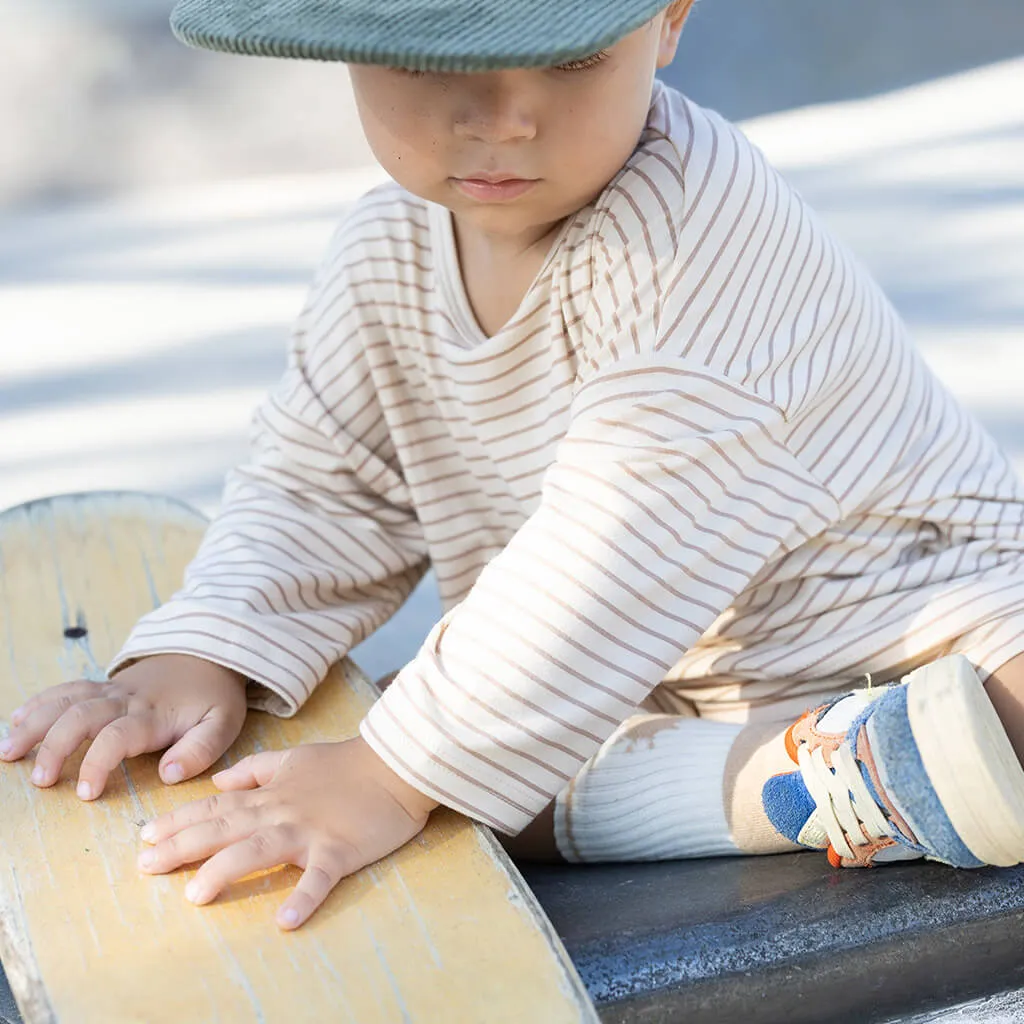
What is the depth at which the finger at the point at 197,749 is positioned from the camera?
2.65ft

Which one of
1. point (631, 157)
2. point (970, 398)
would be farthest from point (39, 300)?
point (631, 157)

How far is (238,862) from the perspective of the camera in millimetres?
714

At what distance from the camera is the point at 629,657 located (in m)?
0.77

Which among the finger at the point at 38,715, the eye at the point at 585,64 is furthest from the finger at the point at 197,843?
the eye at the point at 585,64

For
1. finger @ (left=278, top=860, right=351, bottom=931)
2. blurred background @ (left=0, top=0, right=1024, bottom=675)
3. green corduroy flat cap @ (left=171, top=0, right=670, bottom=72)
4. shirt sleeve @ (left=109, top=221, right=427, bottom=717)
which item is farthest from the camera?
blurred background @ (left=0, top=0, right=1024, bottom=675)

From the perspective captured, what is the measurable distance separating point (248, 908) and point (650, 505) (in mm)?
270

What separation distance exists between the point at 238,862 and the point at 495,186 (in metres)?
0.34

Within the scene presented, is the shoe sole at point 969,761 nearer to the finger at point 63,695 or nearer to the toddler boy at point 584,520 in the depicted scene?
the toddler boy at point 584,520

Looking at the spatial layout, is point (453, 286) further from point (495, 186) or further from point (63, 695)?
point (63, 695)

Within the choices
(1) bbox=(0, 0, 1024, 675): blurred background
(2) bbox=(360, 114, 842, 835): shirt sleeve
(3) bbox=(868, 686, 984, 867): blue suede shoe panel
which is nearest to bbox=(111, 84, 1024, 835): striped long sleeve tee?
(2) bbox=(360, 114, 842, 835): shirt sleeve

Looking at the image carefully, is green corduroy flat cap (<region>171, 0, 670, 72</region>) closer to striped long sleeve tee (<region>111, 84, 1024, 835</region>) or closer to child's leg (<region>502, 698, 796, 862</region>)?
striped long sleeve tee (<region>111, 84, 1024, 835</region>)

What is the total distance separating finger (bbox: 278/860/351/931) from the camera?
691mm

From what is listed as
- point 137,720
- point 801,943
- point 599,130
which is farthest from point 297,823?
point 599,130

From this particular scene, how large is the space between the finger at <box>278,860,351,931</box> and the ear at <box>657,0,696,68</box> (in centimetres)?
43
